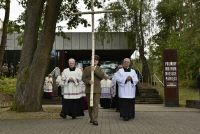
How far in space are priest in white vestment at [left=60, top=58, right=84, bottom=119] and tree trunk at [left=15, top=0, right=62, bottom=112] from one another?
3270mm

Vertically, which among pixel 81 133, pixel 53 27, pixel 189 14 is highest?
pixel 189 14

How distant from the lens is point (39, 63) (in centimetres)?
2091

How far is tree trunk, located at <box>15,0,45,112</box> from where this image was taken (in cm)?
2096

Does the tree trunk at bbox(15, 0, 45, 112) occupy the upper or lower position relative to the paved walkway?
upper

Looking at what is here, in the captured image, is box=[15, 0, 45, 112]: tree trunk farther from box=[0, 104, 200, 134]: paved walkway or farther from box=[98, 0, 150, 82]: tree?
box=[98, 0, 150, 82]: tree

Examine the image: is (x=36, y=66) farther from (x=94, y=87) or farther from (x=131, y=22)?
(x=131, y=22)

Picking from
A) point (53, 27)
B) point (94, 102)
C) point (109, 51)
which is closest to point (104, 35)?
point (109, 51)

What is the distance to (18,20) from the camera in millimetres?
28297

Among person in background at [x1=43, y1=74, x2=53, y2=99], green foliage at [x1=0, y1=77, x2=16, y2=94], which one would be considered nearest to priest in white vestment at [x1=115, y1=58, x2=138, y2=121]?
person in background at [x1=43, y1=74, x2=53, y2=99]

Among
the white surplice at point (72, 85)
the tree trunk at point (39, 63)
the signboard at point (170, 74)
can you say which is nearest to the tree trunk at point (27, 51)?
the tree trunk at point (39, 63)

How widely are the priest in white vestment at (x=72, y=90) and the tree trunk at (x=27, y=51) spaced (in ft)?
11.4

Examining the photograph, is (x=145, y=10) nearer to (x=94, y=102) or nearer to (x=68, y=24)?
(x=68, y=24)

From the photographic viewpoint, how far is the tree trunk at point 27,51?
68.8 feet

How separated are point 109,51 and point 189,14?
58.4ft
